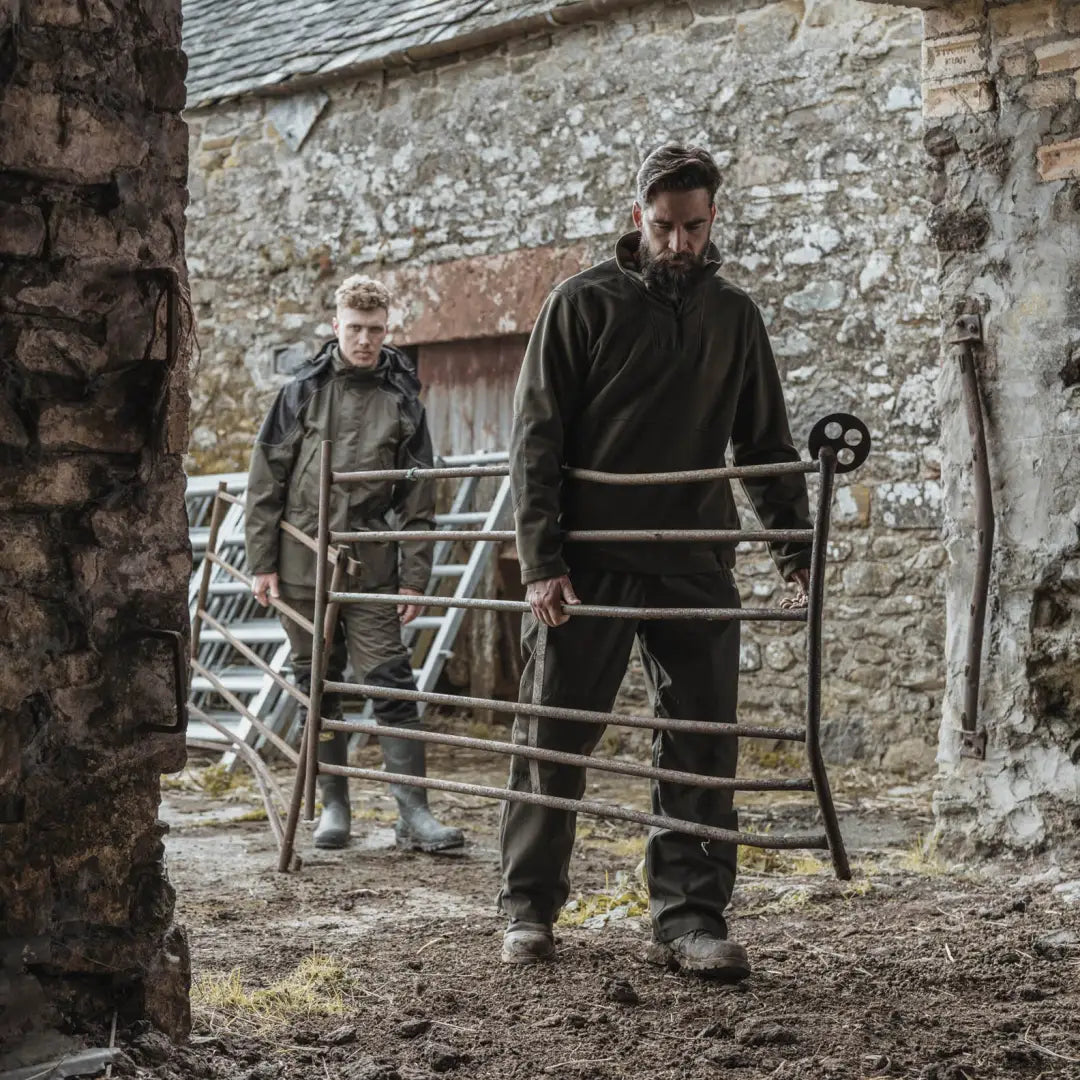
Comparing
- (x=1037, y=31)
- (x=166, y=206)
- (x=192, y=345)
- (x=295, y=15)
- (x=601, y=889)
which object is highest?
(x=295, y=15)

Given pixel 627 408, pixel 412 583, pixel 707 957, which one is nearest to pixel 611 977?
pixel 707 957

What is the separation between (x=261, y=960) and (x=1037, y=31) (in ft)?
11.4

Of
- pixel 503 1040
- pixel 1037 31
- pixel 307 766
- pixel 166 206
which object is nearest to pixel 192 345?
pixel 166 206

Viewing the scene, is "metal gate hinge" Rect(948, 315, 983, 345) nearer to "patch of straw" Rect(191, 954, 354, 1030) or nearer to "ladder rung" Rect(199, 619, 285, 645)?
"patch of straw" Rect(191, 954, 354, 1030)

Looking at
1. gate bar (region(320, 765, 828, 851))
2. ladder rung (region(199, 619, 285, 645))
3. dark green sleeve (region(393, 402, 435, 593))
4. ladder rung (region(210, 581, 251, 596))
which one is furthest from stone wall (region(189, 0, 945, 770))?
gate bar (region(320, 765, 828, 851))

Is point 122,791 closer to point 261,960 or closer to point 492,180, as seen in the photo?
point 261,960

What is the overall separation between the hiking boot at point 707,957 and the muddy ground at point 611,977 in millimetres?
35

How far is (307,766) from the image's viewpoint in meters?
4.38

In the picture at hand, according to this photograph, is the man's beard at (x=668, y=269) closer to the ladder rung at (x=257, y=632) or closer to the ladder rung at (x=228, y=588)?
the ladder rung at (x=257, y=632)

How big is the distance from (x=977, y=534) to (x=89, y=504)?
292 centimetres

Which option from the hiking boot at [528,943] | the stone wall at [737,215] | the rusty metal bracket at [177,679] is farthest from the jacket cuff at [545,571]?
the stone wall at [737,215]

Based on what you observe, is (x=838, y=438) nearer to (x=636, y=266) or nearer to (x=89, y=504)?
(x=636, y=266)

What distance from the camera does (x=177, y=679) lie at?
2721mm

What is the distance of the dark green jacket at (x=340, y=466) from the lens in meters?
5.25
